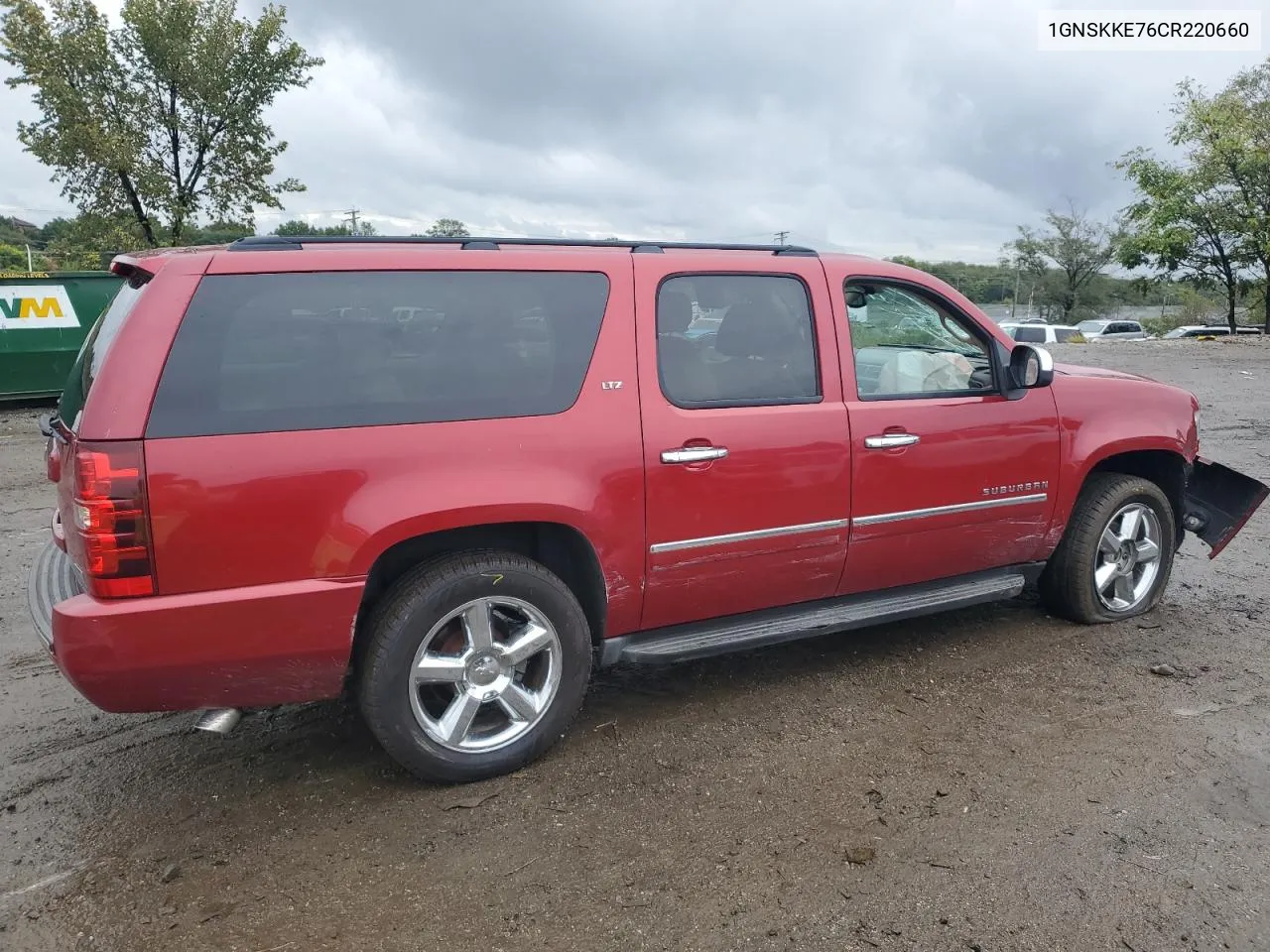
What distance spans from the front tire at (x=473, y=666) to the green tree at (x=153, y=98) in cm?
1718

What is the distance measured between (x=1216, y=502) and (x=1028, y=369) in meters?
1.83

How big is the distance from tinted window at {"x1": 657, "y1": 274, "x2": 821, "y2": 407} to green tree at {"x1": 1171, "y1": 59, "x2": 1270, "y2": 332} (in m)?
28.1

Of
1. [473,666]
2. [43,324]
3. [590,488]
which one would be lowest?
[473,666]

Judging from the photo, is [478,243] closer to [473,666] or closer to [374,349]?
[374,349]

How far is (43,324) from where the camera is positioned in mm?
12320

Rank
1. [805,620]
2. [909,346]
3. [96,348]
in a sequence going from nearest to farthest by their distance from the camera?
1. [96,348]
2. [805,620]
3. [909,346]

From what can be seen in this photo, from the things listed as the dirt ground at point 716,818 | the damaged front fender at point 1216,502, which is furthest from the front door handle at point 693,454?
the damaged front fender at point 1216,502

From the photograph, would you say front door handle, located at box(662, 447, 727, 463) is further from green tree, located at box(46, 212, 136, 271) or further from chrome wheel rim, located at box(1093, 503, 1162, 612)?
green tree, located at box(46, 212, 136, 271)

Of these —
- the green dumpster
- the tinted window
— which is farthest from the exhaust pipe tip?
the green dumpster

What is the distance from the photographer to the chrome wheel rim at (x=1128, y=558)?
4703 millimetres

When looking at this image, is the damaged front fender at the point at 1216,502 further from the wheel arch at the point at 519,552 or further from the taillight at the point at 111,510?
the taillight at the point at 111,510

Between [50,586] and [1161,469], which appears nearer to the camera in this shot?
[50,586]

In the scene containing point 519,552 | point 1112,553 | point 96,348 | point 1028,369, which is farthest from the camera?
point 1112,553

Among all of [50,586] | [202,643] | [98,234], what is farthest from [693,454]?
[98,234]
